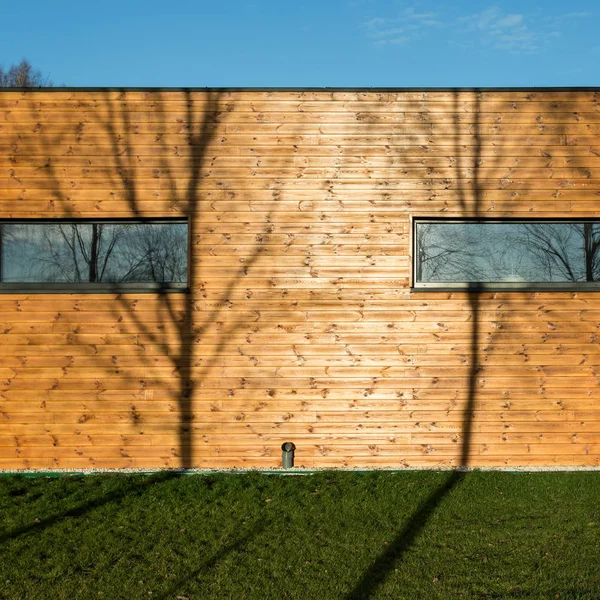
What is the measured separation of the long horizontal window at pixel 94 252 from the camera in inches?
347

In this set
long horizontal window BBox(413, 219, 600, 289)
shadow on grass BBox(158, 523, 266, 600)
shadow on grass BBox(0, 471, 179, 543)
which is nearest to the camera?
shadow on grass BBox(158, 523, 266, 600)

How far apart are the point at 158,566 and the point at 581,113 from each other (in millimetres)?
6650

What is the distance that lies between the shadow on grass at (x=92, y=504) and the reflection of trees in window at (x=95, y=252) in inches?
86.3

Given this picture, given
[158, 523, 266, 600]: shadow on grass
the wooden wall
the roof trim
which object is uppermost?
the roof trim

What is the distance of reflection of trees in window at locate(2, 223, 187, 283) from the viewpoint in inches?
347

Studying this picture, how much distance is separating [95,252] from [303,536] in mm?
4276

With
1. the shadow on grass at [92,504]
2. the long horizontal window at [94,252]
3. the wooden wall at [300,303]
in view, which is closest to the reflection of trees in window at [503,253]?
the wooden wall at [300,303]

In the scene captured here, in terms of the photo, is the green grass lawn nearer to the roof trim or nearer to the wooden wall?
the wooden wall

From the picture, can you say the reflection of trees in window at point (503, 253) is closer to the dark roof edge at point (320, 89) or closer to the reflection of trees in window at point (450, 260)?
the reflection of trees in window at point (450, 260)

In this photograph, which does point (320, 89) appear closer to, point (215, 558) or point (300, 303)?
point (300, 303)

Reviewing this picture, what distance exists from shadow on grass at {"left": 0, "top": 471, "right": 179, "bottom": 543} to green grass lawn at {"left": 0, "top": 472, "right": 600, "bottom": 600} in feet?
0.06

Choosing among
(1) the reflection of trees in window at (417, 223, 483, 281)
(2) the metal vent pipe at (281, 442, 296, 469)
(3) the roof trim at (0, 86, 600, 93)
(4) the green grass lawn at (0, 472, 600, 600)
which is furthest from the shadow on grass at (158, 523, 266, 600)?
(3) the roof trim at (0, 86, 600, 93)

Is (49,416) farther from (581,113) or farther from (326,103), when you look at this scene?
(581,113)

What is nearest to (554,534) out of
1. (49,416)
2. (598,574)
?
(598,574)
